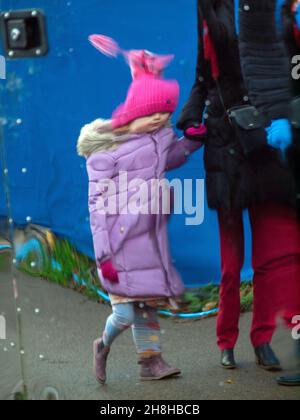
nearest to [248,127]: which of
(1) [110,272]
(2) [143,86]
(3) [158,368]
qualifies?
(2) [143,86]

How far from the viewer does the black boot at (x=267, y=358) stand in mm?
2461

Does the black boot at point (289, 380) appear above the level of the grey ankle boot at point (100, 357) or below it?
below

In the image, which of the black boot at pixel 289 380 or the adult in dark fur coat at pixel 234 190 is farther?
the black boot at pixel 289 380

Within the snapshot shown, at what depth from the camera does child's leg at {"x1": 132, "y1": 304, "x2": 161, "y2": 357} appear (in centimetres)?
247

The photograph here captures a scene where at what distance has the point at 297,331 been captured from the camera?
244 centimetres

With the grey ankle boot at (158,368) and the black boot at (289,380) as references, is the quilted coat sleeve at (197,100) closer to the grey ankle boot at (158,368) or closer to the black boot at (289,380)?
the grey ankle boot at (158,368)

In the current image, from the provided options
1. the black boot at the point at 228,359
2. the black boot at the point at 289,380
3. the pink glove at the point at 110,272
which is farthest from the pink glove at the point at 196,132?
the black boot at the point at 289,380

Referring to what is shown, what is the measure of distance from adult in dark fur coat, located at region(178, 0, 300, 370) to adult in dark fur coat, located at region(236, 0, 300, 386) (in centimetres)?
3

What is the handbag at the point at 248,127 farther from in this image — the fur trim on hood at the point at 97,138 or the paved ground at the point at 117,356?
the paved ground at the point at 117,356

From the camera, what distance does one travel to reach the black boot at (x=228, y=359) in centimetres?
247

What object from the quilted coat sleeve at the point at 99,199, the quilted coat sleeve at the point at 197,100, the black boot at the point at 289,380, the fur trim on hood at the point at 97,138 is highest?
the quilted coat sleeve at the point at 197,100

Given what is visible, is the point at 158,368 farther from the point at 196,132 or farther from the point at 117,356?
the point at 196,132

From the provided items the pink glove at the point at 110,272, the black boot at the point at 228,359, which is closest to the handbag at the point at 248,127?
the pink glove at the point at 110,272

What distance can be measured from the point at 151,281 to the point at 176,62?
2.51 ft
